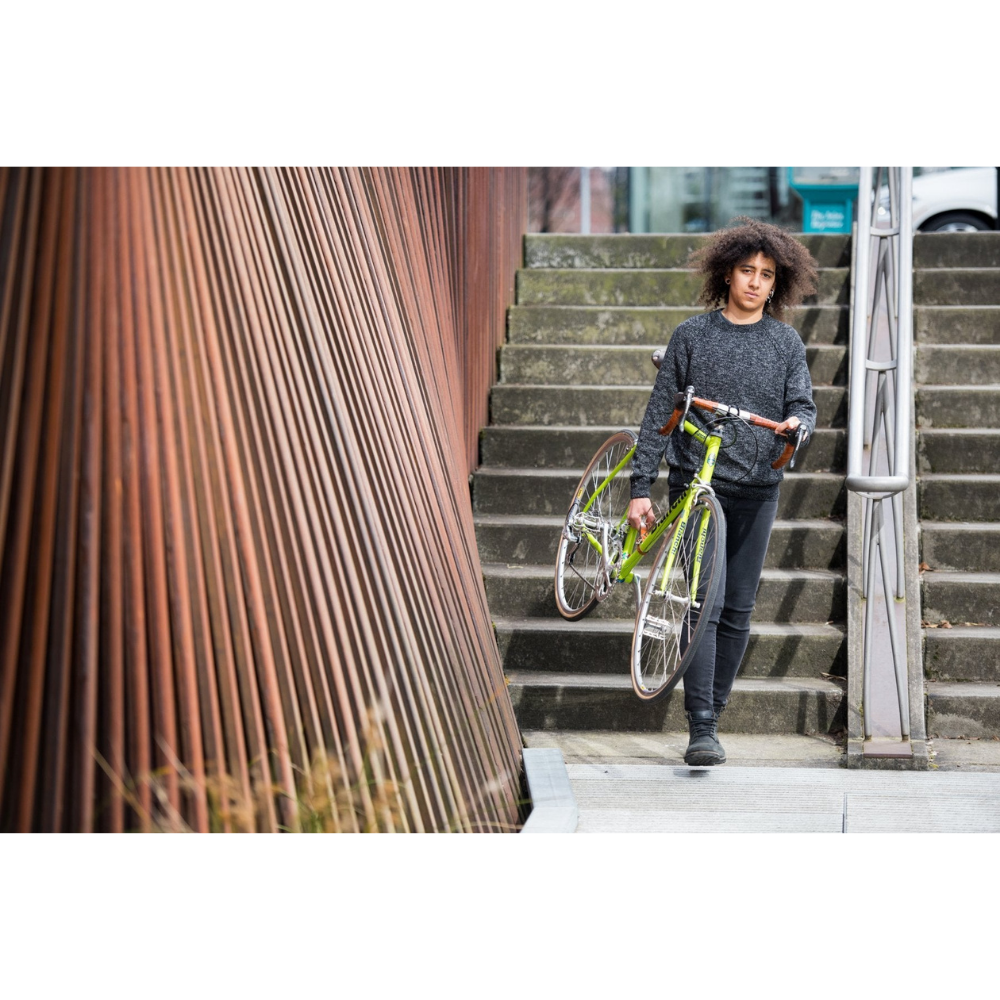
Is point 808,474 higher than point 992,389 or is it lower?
→ lower

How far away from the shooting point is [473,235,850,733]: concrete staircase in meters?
4.24

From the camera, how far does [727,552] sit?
3.80 metres

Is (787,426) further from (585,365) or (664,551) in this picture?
(585,365)

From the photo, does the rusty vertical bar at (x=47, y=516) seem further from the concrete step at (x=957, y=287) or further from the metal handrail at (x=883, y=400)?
the concrete step at (x=957, y=287)

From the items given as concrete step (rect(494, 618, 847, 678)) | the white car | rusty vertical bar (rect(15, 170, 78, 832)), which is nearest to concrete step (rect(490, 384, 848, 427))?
concrete step (rect(494, 618, 847, 678))

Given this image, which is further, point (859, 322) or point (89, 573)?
point (859, 322)

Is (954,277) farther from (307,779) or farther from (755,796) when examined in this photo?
(307,779)

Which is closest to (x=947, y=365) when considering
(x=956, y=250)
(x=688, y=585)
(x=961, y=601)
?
(x=956, y=250)

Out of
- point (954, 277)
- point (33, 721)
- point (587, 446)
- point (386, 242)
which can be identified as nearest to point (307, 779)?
point (33, 721)

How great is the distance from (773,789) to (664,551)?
0.83m

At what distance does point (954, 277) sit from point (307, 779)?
17.2ft

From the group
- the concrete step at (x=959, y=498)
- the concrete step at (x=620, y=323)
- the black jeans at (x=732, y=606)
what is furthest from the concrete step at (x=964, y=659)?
the concrete step at (x=620, y=323)

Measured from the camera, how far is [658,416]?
147 inches

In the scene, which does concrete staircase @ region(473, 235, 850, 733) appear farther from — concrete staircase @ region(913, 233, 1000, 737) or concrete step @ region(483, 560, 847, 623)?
concrete staircase @ region(913, 233, 1000, 737)
